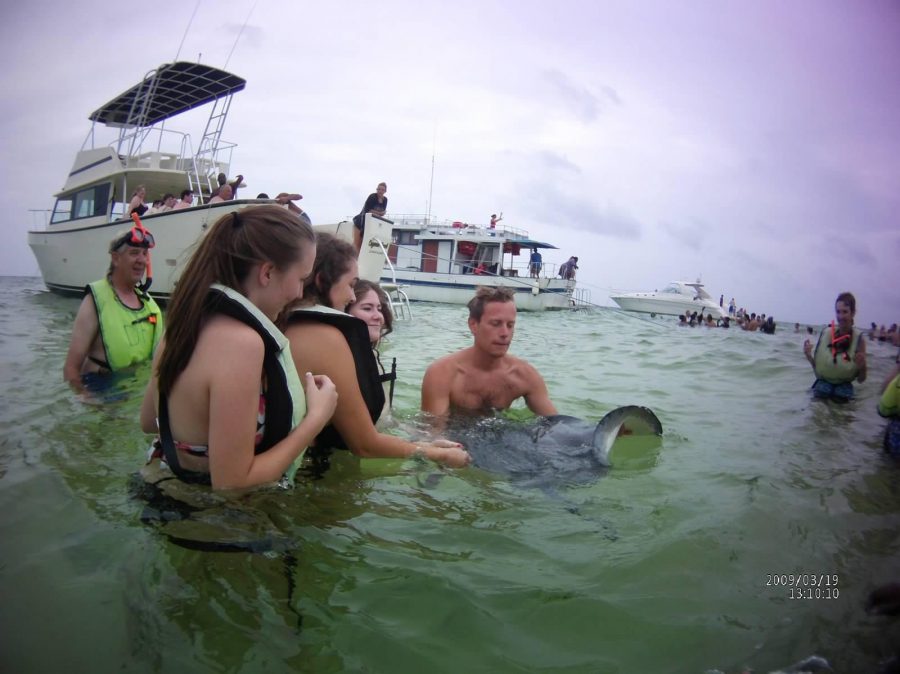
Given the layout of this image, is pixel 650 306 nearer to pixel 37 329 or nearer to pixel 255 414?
pixel 37 329

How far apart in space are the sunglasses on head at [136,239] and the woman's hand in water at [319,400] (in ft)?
9.29

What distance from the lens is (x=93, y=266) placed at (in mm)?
13375

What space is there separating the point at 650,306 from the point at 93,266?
106 ft

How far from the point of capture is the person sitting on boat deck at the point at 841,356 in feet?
22.8

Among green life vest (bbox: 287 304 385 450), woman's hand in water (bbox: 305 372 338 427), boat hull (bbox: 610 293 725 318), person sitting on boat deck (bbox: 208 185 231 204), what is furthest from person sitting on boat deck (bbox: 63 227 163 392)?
boat hull (bbox: 610 293 725 318)

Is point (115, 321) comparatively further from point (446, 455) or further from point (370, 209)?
point (370, 209)

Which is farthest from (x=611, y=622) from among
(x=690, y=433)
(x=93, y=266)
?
(x=93, y=266)

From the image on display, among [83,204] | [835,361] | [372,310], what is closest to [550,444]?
[372,310]

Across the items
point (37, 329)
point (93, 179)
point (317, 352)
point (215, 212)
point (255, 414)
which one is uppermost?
point (93, 179)

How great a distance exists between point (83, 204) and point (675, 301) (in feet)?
107

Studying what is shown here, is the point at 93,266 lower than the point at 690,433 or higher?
higher

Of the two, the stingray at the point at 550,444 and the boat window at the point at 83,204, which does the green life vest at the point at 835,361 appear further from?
the boat window at the point at 83,204

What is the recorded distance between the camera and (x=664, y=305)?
36.2m

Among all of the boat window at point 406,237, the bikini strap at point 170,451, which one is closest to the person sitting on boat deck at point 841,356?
the bikini strap at point 170,451
